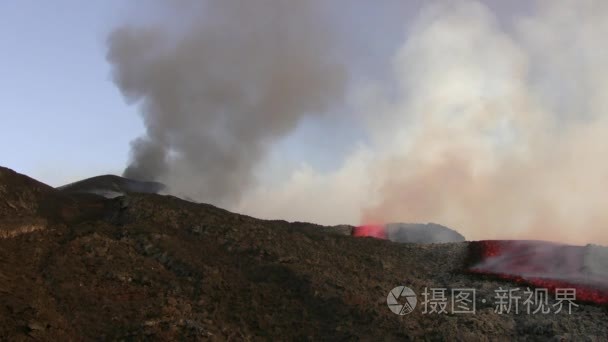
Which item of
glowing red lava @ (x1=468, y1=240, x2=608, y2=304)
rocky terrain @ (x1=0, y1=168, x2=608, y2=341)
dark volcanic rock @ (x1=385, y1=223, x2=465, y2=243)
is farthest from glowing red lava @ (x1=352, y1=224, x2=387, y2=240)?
rocky terrain @ (x1=0, y1=168, x2=608, y2=341)

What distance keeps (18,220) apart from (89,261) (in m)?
4.75

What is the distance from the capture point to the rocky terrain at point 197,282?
2259 centimetres

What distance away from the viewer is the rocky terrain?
2259 centimetres

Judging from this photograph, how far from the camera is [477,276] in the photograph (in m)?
35.7

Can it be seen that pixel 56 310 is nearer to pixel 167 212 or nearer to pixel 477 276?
pixel 167 212

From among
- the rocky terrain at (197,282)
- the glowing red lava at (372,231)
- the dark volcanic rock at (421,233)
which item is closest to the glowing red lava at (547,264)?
the rocky terrain at (197,282)

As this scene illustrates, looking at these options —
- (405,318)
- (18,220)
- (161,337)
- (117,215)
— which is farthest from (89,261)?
(405,318)

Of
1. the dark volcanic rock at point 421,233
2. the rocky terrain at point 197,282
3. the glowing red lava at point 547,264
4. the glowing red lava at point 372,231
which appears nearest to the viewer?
the rocky terrain at point 197,282

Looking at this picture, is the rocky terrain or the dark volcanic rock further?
the dark volcanic rock

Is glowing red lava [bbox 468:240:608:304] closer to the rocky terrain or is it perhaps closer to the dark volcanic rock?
the rocky terrain

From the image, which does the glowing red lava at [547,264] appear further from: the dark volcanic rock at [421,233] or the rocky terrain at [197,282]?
the dark volcanic rock at [421,233]

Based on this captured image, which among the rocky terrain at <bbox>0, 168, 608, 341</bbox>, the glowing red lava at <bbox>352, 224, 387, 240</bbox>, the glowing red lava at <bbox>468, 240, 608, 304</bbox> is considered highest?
the glowing red lava at <bbox>352, 224, 387, 240</bbox>

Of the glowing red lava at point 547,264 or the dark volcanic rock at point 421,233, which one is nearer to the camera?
the glowing red lava at point 547,264

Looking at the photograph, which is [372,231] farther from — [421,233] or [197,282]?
[197,282]
